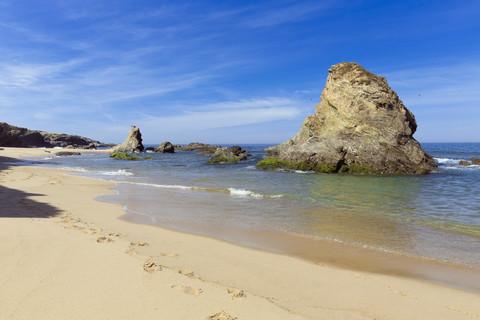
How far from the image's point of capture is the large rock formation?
86.2 feet

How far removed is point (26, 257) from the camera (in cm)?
497

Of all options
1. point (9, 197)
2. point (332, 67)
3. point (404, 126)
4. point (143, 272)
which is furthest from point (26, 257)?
point (332, 67)

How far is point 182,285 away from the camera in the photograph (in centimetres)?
433

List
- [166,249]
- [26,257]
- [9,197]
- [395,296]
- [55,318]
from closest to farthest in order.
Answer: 1. [55,318]
2. [395,296]
3. [26,257]
4. [166,249]
5. [9,197]

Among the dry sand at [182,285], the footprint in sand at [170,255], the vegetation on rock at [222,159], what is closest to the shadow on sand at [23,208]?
the dry sand at [182,285]

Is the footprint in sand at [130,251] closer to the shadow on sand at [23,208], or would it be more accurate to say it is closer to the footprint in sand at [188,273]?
the footprint in sand at [188,273]

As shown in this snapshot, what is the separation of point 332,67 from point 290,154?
11.2m

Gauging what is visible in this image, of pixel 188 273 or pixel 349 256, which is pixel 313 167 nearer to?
pixel 349 256

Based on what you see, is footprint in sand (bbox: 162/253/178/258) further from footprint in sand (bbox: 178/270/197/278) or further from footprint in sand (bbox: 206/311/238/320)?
footprint in sand (bbox: 206/311/238/320)

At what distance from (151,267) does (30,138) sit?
338ft

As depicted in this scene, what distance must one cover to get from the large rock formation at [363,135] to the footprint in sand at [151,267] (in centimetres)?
2408

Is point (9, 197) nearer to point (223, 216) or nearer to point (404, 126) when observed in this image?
point (223, 216)

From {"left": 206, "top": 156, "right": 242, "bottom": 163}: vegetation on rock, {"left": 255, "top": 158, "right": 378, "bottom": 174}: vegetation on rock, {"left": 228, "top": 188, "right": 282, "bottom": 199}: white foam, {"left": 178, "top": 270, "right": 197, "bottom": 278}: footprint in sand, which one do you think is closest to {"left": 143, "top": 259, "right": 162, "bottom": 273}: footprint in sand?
{"left": 178, "top": 270, "right": 197, "bottom": 278}: footprint in sand

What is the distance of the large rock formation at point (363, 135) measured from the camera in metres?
26.3
